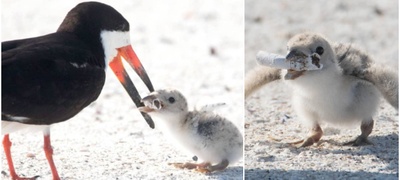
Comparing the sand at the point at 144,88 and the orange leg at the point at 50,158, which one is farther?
the sand at the point at 144,88

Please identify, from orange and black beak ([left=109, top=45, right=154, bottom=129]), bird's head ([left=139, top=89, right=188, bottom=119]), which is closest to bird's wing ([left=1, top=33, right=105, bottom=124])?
bird's head ([left=139, top=89, right=188, bottom=119])

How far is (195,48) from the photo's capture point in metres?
7.72

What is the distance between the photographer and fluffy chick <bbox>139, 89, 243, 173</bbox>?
4.57 m

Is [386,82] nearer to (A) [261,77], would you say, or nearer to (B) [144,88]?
(A) [261,77]

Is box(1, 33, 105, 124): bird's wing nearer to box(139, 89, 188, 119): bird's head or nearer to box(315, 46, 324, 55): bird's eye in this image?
box(139, 89, 188, 119): bird's head

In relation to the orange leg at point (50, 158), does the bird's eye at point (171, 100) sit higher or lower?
higher

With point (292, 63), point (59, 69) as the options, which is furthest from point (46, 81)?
point (292, 63)

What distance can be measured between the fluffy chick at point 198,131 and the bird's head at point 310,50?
40 cm

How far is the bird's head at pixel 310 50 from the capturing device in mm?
4480

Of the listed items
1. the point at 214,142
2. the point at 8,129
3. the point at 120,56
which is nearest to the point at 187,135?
the point at 214,142

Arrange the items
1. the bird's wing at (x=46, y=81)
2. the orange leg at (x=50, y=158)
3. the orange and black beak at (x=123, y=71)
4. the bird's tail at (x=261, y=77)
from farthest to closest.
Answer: the bird's tail at (x=261, y=77) → the orange and black beak at (x=123, y=71) → the orange leg at (x=50, y=158) → the bird's wing at (x=46, y=81)

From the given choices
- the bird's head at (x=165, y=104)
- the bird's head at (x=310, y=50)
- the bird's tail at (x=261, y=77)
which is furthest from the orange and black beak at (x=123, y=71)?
the bird's head at (x=310, y=50)

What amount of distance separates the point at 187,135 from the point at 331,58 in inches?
31.0

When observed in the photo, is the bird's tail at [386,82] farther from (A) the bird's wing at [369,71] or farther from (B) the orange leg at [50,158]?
(B) the orange leg at [50,158]
